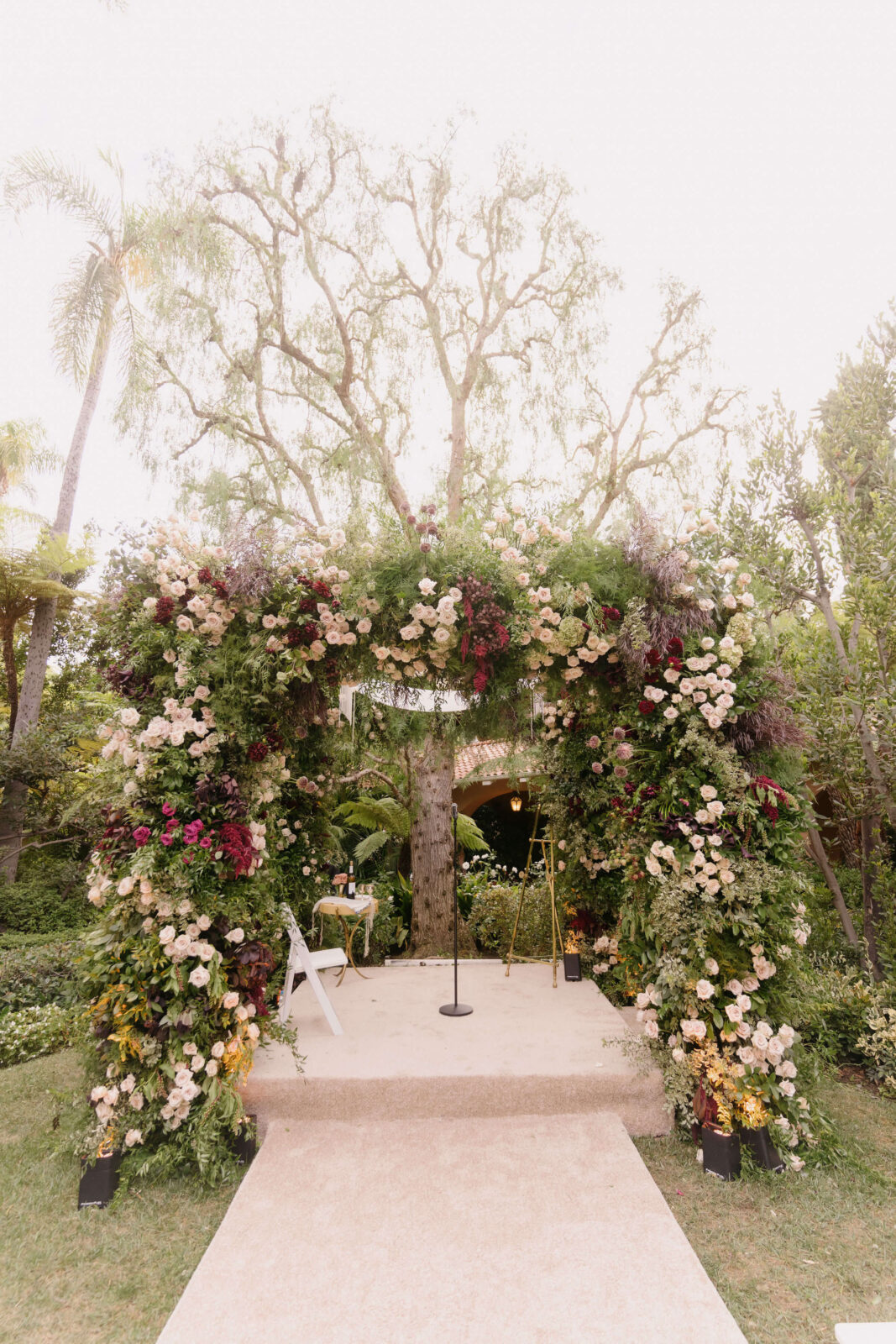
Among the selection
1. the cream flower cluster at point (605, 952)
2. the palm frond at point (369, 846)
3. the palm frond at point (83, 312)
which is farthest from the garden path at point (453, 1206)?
the palm frond at point (83, 312)

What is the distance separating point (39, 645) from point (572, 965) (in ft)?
28.6

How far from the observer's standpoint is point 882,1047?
436cm

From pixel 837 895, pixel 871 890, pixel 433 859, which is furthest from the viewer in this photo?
pixel 433 859

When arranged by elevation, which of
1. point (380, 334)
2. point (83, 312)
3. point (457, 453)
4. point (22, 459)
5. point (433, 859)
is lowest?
point (433, 859)

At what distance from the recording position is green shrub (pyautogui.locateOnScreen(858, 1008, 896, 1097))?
431cm

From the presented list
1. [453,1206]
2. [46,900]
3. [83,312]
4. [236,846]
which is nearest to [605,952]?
[453,1206]

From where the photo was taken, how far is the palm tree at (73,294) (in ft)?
30.8

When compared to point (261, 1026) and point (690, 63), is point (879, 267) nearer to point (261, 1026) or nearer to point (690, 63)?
point (690, 63)

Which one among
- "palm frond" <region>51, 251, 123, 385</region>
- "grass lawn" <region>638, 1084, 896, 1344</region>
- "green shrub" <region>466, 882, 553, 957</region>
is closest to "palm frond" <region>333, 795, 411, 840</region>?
"green shrub" <region>466, 882, 553, 957</region>

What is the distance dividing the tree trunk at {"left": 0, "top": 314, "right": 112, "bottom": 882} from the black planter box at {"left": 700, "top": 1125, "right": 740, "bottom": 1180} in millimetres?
9310

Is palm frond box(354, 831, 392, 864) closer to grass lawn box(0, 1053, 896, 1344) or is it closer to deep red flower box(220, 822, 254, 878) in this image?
grass lawn box(0, 1053, 896, 1344)

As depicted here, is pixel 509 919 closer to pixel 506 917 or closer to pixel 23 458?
pixel 506 917

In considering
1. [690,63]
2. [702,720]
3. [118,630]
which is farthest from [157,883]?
[690,63]

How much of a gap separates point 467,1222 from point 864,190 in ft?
27.4
